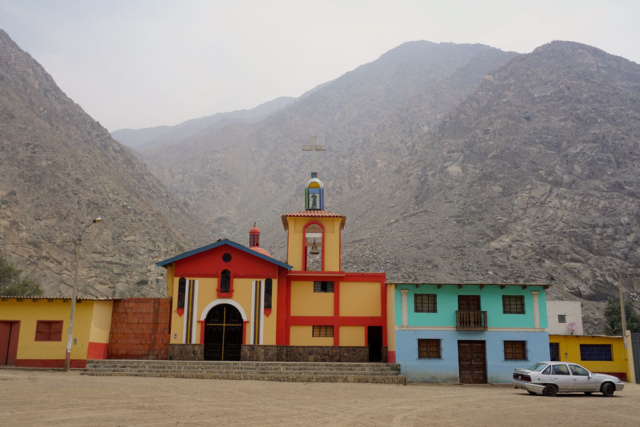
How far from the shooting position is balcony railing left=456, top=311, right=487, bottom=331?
2862cm

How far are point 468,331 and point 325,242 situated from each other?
949 cm

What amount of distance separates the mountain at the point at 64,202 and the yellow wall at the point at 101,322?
27.7m

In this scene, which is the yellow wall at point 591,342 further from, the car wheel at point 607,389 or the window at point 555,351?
the car wheel at point 607,389

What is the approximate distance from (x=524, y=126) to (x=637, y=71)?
97.6 feet

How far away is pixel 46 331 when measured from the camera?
2872cm

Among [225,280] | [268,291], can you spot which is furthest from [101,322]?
[268,291]

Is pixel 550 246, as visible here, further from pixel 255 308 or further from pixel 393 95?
pixel 393 95

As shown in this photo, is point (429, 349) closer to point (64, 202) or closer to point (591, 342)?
point (591, 342)

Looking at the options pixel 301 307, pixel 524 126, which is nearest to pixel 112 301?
pixel 301 307

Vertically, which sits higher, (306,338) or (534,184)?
(534,184)

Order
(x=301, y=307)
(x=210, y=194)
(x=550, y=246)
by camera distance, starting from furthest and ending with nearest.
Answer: (x=210, y=194) → (x=550, y=246) → (x=301, y=307)

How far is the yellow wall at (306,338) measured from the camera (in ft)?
101

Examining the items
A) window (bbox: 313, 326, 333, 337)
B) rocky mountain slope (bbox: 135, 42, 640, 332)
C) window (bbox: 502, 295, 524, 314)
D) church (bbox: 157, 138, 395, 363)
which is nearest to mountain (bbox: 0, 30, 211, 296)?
rocky mountain slope (bbox: 135, 42, 640, 332)

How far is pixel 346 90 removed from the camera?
16912 cm
